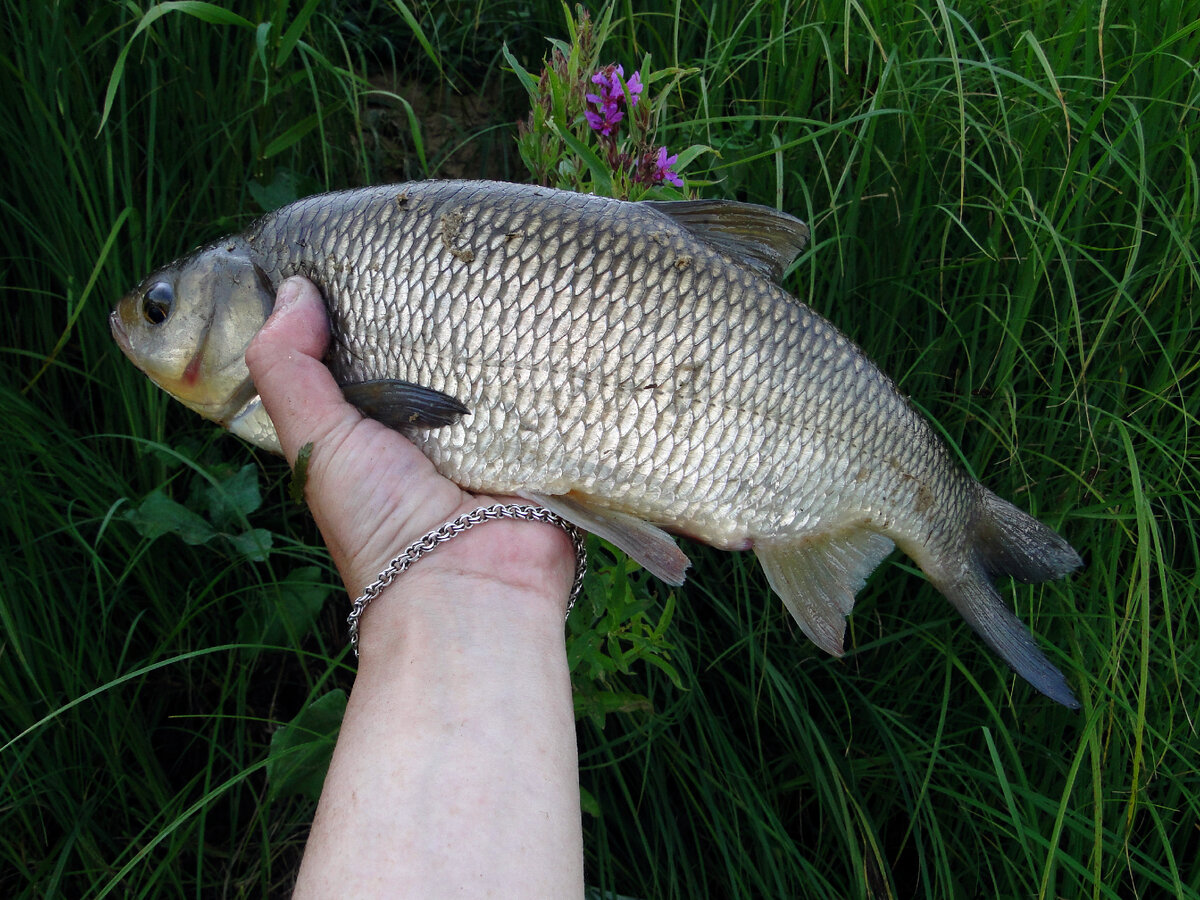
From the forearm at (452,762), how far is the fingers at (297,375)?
33 centimetres

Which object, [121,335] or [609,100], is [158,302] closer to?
[121,335]

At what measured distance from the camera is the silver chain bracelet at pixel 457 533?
4.58 ft

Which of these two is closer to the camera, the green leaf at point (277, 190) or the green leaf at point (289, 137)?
the green leaf at point (289, 137)

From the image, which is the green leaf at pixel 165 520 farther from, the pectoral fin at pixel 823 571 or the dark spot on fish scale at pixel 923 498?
the dark spot on fish scale at pixel 923 498

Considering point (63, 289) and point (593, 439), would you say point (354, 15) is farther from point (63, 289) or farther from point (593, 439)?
point (593, 439)

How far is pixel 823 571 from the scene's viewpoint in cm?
161

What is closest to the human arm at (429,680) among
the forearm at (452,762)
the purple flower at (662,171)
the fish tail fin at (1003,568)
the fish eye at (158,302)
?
the forearm at (452,762)

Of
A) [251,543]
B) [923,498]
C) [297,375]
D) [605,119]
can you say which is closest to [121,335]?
Result: [297,375]

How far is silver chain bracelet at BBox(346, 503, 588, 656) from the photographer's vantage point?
1395mm

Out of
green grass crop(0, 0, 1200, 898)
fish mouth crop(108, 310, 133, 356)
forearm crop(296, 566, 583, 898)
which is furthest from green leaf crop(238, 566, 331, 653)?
forearm crop(296, 566, 583, 898)

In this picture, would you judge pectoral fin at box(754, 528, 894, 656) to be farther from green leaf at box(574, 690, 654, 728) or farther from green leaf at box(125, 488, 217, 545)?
green leaf at box(125, 488, 217, 545)

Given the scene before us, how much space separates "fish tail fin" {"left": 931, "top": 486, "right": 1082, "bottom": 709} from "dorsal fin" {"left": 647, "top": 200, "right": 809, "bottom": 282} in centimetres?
57

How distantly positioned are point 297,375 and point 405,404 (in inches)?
7.4

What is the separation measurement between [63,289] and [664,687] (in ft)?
5.56
